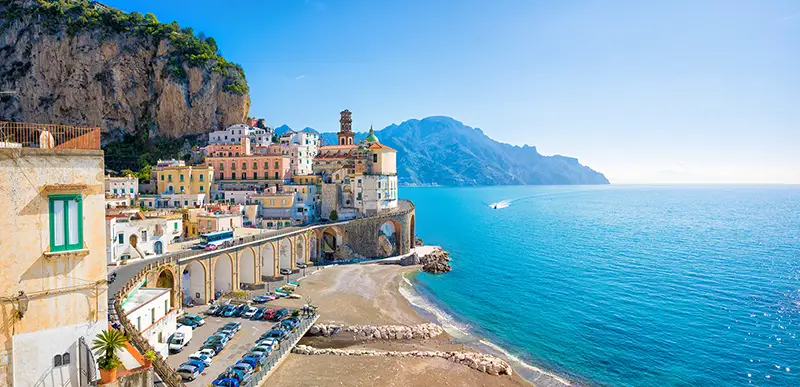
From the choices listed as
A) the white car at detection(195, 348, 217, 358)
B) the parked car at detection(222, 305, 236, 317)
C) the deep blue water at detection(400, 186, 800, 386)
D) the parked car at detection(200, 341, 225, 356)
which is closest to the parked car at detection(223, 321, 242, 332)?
the parked car at detection(222, 305, 236, 317)

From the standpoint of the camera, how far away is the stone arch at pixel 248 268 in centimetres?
4612

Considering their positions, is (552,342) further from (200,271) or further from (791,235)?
(791,235)

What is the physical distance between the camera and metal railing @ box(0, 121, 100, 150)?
13.3m

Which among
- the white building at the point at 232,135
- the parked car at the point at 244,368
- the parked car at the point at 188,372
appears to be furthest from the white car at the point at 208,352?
the white building at the point at 232,135

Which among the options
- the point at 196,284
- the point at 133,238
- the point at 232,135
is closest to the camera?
the point at 133,238

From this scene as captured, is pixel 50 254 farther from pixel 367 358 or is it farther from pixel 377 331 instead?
pixel 377 331

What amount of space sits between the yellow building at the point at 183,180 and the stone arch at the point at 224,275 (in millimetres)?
28711

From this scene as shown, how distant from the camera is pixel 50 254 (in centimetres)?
1259

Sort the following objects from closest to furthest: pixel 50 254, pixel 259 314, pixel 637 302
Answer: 1. pixel 50 254
2. pixel 259 314
3. pixel 637 302

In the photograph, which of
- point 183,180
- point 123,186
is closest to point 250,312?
point 183,180

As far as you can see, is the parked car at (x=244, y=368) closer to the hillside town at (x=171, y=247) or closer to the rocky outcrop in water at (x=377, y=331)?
the hillside town at (x=171, y=247)

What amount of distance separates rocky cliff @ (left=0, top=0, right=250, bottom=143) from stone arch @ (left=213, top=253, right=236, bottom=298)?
195ft

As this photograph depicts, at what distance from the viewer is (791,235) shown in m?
91.8

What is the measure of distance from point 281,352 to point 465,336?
1625cm
